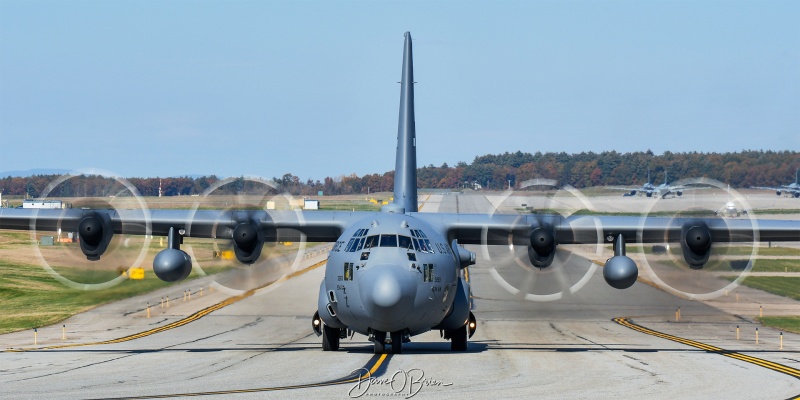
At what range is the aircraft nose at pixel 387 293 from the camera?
22.8m

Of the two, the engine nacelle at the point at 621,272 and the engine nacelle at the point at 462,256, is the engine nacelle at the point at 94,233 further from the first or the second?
the engine nacelle at the point at 621,272

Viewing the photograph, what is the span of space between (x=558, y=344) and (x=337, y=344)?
807cm

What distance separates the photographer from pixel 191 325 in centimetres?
4078

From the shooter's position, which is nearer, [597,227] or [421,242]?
[421,242]

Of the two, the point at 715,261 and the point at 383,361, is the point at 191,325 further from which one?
the point at 715,261

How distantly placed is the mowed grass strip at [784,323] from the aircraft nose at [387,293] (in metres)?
24.9

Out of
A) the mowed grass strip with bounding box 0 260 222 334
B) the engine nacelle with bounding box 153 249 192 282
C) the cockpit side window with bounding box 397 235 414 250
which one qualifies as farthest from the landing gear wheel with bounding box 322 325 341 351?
the mowed grass strip with bounding box 0 260 222 334

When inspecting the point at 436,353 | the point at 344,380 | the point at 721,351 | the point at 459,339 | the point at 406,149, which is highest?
the point at 406,149

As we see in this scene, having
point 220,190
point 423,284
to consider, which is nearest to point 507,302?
point 220,190

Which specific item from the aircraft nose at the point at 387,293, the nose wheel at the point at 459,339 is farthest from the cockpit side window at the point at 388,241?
the nose wheel at the point at 459,339

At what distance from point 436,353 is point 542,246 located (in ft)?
15.0

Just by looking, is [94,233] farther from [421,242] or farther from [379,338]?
[421,242]

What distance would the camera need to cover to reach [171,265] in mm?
29156

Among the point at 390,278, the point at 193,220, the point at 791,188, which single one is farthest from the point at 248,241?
the point at 791,188
